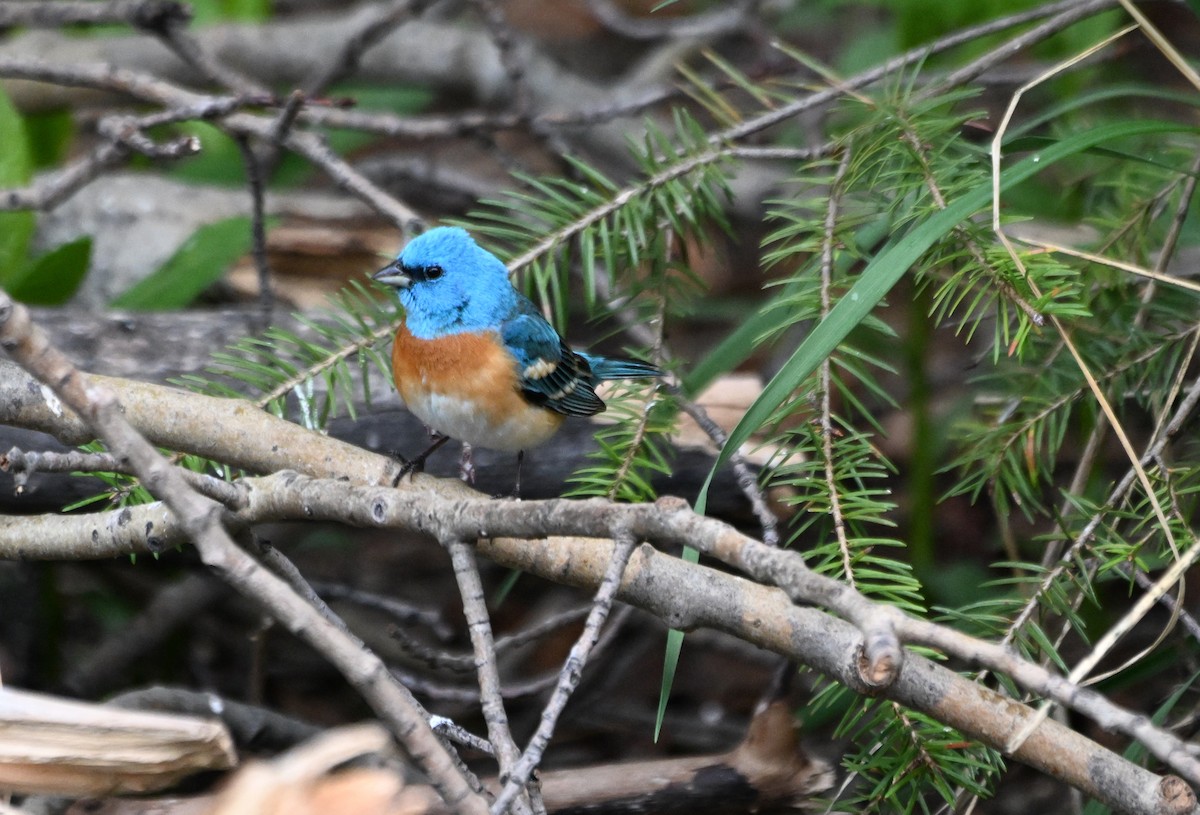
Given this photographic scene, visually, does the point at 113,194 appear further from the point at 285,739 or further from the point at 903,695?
the point at 903,695

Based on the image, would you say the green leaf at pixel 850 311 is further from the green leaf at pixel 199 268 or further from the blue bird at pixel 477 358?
the green leaf at pixel 199 268

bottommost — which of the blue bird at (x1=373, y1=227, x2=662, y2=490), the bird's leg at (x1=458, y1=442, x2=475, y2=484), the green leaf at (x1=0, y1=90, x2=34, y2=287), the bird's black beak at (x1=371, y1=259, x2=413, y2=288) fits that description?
the bird's leg at (x1=458, y1=442, x2=475, y2=484)

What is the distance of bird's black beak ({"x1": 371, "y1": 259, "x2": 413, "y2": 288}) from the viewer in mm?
2490

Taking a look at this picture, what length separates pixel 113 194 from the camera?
368 cm

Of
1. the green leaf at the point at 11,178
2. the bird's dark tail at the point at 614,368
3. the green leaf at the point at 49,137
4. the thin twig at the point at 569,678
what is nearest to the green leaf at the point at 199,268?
the green leaf at the point at 11,178

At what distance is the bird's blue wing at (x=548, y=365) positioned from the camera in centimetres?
246

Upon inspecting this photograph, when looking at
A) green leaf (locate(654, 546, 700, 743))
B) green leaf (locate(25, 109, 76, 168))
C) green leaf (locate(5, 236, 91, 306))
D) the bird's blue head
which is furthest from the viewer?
green leaf (locate(25, 109, 76, 168))

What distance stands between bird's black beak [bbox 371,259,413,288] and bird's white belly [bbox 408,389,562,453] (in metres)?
0.32

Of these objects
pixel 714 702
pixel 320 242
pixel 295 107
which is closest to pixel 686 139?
pixel 295 107

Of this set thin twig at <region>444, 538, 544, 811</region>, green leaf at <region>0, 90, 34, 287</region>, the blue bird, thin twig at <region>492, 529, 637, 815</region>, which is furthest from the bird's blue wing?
green leaf at <region>0, 90, 34, 287</region>

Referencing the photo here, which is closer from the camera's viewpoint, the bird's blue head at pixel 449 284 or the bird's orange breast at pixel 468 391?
the bird's orange breast at pixel 468 391

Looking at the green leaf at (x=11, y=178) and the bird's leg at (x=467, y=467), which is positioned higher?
the green leaf at (x=11, y=178)

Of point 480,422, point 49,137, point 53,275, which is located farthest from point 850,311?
point 49,137

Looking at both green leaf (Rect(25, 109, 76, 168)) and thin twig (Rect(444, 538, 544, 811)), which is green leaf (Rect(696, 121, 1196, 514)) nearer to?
thin twig (Rect(444, 538, 544, 811))
